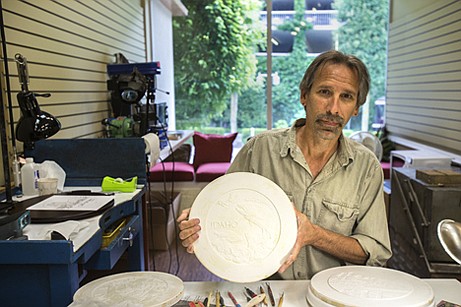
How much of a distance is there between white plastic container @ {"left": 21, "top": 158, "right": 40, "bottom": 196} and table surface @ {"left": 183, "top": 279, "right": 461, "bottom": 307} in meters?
1.28

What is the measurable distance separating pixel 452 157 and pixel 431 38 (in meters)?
1.51

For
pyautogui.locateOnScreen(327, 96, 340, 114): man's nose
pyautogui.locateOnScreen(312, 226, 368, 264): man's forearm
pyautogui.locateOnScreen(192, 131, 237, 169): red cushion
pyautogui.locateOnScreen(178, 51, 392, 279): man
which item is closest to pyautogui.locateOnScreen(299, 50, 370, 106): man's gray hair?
pyautogui.locateOnScreen(178, 51, 392, 279): man

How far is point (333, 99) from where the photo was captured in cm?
167

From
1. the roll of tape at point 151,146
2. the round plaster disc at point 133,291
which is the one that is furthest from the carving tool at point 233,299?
the roll of tape at point 151,146

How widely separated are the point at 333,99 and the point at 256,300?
86 centimetres

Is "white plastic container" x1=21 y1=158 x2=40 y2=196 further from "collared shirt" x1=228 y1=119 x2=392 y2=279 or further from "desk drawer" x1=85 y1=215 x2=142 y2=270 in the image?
"collared shirt" x1=228 y1=119 x2=392 y2=279

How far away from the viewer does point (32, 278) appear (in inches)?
60.3

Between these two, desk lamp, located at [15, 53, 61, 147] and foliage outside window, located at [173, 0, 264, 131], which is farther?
foliage outside window, located at [173, 0, 264, 131]

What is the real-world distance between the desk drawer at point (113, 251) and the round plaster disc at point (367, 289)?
1.05m

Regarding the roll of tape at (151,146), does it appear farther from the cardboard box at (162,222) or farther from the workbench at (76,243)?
the cardboard box at (162,222)

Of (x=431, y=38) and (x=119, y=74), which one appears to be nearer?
(x=119, y=74)

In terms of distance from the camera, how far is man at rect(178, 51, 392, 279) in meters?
1.64

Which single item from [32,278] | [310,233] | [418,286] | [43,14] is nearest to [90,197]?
[32,278]

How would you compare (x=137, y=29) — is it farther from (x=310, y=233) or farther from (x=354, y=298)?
(x=354, y=298)
